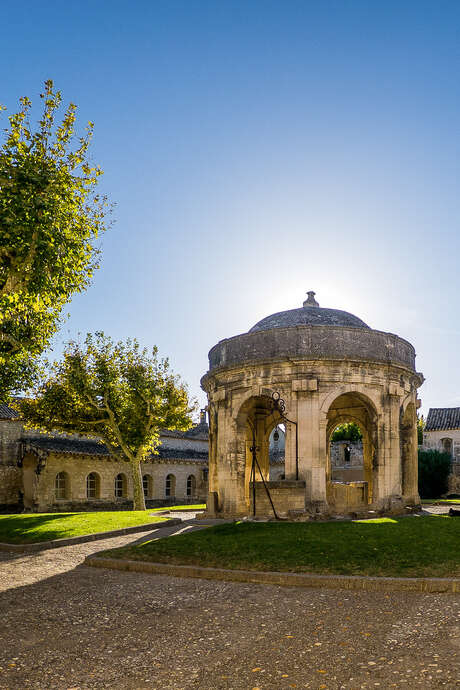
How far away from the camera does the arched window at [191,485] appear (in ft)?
159

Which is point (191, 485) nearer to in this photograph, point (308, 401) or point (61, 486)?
point (61, 486)

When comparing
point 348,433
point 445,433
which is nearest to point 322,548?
point 445,433

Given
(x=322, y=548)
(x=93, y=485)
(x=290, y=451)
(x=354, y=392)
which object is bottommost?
(x=93, y=485)

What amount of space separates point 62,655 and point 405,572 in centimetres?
611

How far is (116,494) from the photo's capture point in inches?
1646

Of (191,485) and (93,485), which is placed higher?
(93,485)

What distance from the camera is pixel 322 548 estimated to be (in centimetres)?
1205

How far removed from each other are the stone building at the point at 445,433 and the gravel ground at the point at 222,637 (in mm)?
45003

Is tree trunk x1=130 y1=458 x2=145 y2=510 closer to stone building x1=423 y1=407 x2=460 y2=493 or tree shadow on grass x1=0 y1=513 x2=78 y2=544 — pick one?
tree shadow on grass x1=0 y1=513 x2=78 y2=544

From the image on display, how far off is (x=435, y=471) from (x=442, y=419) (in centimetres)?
698

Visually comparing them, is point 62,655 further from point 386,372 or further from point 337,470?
point 337,470

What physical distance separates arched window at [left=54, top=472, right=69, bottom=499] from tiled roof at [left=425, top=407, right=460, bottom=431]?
33109 mm

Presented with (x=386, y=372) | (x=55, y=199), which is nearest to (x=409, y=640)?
(x=55, y=199)

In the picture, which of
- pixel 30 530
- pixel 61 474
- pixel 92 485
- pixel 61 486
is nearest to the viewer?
pixel 30 530
